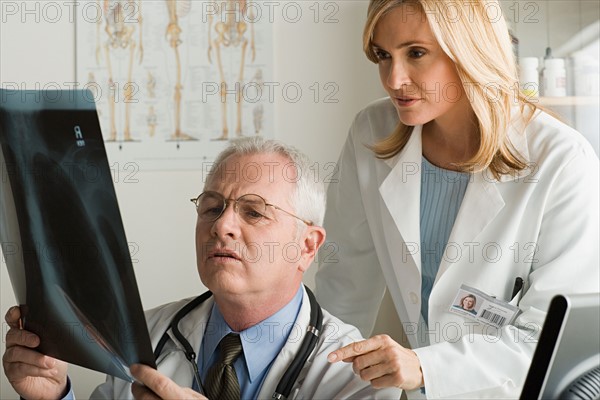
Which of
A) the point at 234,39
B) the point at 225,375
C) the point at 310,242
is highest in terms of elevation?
Answer: the point at 234,39

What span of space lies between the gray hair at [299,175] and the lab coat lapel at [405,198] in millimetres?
210

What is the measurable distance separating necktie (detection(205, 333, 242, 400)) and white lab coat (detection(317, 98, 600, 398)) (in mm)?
340

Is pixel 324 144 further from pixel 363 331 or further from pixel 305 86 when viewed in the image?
pixel 363 331

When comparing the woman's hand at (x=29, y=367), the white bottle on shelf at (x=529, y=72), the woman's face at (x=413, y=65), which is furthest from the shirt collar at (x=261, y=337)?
the white bottle on shelf at (x=529, y=72)

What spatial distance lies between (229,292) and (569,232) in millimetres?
651

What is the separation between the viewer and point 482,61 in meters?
1.57

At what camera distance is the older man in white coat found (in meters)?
1.44

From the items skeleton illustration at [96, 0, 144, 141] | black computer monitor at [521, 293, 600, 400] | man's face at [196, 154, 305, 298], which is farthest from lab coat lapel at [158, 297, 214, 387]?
skeleton illustration at [96, 0, 144, 141]

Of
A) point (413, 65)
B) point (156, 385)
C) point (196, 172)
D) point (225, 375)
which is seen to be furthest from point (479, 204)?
point (196, 172)

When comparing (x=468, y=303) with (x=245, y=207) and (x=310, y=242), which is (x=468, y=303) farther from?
(x=245, y=207)

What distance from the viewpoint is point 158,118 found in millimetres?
2820

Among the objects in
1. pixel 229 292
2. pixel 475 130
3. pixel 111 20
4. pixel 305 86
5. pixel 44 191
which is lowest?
pixel 229 292

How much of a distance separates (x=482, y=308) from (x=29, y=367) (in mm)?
868

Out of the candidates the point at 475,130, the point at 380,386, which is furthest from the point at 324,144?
the point at 380,386
